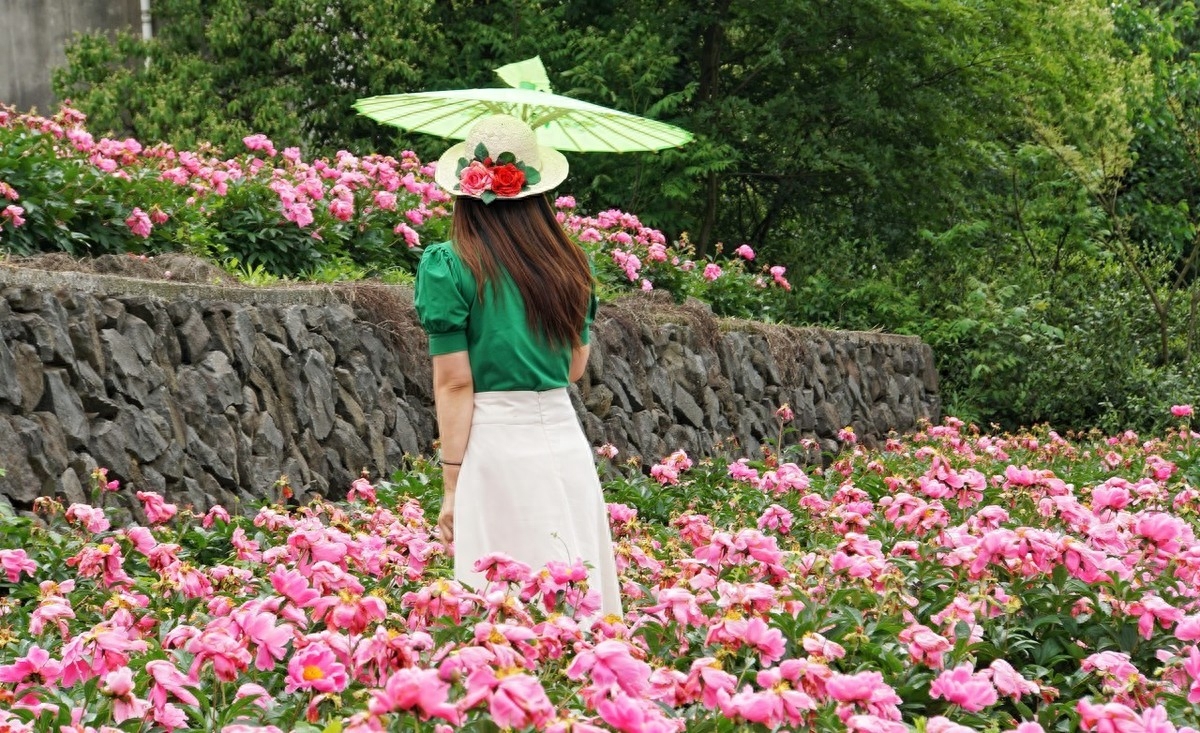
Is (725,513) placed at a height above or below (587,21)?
below

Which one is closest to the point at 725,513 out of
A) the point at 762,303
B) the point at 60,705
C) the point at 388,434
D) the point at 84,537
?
the point at 388,434

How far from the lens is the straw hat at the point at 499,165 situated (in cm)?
375

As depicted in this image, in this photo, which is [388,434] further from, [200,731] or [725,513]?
[200,731]

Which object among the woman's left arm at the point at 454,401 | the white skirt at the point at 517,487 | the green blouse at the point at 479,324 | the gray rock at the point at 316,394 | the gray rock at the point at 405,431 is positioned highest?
A: the green blouse at the point at 479,324

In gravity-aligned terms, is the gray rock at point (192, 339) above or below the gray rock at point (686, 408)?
above

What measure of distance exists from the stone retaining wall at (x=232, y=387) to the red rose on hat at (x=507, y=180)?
2549mm

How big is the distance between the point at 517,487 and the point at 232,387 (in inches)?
125

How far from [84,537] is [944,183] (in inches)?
550

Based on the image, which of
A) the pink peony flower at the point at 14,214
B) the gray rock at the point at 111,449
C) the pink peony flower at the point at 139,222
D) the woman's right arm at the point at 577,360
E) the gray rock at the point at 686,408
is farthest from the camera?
the gray rock at the point at 686,408

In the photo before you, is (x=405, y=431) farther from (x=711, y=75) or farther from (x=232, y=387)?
(x=711, y=75)

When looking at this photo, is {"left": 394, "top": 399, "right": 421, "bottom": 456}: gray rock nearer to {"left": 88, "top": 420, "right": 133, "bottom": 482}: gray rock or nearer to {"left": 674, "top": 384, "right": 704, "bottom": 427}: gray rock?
{"left": 88, "top": 420, "right": 133, "bottom": 482}: gray rock

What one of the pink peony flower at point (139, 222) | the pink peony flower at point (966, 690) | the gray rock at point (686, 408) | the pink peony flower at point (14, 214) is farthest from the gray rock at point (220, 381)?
the pink peony flower at point (966, 690)

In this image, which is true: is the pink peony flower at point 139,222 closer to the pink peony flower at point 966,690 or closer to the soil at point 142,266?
the soil at point 142,266

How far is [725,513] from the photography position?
6.89m
